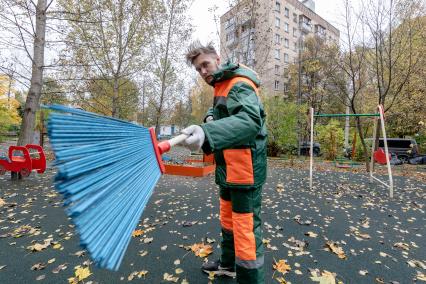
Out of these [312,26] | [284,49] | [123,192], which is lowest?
[123,192]

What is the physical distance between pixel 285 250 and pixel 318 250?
0.42 m

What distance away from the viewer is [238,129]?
1133mm

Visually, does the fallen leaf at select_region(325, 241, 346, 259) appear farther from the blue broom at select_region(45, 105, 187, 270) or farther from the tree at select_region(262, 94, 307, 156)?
the tree at select_region(262, 94, 307, 156)

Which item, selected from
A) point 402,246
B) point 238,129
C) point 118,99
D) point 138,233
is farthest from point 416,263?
point 118,99

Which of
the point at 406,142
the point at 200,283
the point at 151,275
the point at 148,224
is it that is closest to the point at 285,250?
the point at 200,283

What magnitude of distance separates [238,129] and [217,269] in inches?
71.1

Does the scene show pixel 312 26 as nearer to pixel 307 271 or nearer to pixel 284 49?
pixel 284 49

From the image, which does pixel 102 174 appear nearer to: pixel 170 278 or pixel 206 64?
pixel 206 64

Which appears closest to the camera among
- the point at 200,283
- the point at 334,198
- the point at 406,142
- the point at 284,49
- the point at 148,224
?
the point at 200,283

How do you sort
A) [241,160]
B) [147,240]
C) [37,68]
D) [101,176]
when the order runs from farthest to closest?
[37,68] → [147,240] → [241,160] → [101,176]

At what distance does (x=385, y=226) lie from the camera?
3.71m

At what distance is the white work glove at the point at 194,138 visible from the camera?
101 centimetres

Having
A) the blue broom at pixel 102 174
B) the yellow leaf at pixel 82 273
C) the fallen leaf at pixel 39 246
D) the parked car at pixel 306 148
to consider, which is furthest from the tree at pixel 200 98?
the blue broom at pixel 102 174

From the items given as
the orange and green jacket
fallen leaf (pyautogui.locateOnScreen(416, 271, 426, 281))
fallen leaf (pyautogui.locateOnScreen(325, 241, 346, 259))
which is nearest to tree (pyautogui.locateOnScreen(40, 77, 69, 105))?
the orange and green jacket
